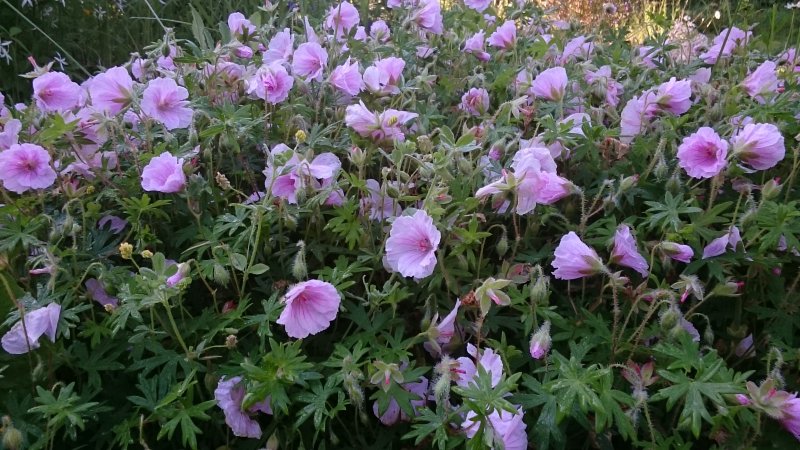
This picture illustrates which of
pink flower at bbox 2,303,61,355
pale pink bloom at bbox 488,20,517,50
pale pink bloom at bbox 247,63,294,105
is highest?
pale pink bloom at bbox 247,63,294,105

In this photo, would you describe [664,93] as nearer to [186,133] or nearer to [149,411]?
[186,133]

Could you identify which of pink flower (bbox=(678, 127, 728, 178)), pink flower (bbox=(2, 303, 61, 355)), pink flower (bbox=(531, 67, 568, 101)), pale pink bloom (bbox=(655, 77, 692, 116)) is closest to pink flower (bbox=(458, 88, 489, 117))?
pink flower (bbox=(531, 67, 568, 101))

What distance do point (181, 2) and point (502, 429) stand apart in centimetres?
375

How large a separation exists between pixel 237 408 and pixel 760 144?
109 centimetres

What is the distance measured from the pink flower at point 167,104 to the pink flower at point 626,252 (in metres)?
0.94

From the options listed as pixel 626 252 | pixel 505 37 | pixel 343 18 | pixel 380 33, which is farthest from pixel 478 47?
pixel 626 252

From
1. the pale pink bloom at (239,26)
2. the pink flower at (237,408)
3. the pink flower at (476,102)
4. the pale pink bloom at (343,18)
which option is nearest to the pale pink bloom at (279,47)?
the pale pink bloom at (239,26)

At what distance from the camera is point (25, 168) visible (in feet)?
4.78

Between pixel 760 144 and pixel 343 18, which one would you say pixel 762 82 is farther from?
pixel 343 18

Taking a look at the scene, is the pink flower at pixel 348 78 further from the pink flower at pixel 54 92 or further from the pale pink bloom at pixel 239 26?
the pink flower at pixel 54 92

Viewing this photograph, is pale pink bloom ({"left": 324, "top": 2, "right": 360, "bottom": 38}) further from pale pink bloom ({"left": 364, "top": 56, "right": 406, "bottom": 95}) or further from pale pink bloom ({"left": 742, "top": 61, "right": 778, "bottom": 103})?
pale pink bloom ({"left": 742, "top": 61, "right": 778, "bottom": 103})

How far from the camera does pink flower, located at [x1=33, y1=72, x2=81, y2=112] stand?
166 cm

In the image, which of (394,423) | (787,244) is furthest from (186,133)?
(787,244)

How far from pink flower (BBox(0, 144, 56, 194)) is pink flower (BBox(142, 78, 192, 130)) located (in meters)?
0.25
